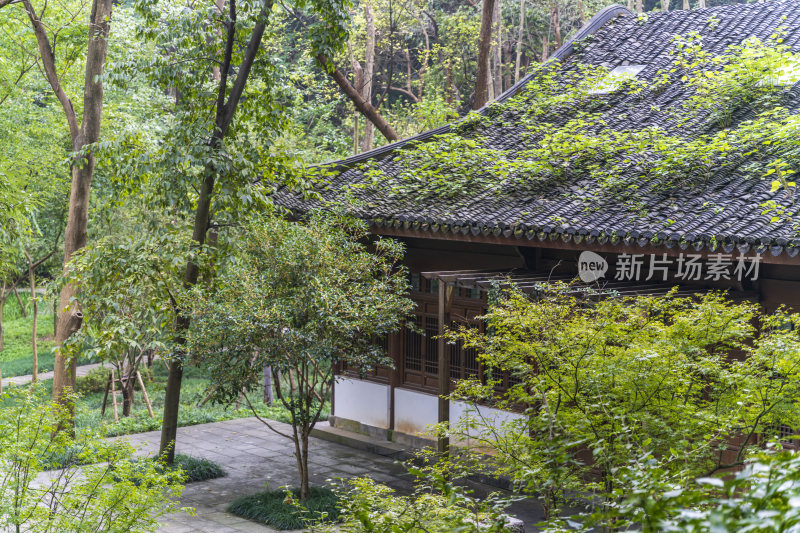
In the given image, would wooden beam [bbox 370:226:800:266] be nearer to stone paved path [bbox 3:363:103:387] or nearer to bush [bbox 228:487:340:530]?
bush [bbox 228:487:340:530]

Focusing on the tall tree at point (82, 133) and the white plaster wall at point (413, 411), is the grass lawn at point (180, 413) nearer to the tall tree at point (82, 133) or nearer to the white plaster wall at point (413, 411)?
the tall tree at point (82, 133)

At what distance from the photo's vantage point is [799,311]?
26.3 feet

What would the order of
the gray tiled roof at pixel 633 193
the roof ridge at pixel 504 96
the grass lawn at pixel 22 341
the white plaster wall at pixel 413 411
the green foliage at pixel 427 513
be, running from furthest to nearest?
the grass lawn at pixel 22 341
the roof ridge at pixel 504 96
the white plaster wall at pixel 413 411
the gray tiled roof at pixel 633 193
the green foliage at pixel 427 513

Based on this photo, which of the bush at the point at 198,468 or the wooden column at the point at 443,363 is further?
the bush at the point at 198,468

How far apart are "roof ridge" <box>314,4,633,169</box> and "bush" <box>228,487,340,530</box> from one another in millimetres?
5208

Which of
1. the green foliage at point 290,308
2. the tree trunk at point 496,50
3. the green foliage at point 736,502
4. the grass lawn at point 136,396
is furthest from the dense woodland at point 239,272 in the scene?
the tree trunk at point 496,50

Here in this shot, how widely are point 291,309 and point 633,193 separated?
419 cm

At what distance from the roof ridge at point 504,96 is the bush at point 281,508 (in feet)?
17.1

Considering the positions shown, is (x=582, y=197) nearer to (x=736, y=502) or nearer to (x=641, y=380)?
(x=641, y=380)

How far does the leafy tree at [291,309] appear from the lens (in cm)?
858

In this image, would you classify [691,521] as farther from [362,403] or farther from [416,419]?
[362,403]

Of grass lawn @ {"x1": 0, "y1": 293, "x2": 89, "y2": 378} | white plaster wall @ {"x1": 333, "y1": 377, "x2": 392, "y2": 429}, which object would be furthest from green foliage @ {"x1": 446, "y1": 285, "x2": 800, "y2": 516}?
grass lawn @ {"x1": 0, "y1": 293, "x2": 89, "y2": 378}

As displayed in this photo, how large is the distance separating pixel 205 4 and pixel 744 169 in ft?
24.0

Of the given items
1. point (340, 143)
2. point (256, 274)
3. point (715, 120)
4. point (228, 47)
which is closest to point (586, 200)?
point (715, 120)
